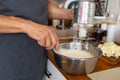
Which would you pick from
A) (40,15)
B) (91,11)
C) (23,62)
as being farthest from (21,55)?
(91,11)

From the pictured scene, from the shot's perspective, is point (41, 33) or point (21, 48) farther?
point (21, 48)

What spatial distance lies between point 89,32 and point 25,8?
571 mm

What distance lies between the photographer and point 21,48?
0.81 metres

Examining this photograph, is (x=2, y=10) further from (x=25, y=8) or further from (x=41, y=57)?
(x=41, y=57)

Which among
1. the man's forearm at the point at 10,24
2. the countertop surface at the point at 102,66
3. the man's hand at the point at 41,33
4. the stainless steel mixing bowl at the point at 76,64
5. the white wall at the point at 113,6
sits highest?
the white wall at the point at 113,6

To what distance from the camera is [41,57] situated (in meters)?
0.90

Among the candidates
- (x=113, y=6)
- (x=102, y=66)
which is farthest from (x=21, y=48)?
(x=113, y=6)

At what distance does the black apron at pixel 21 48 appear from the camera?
2.48ft

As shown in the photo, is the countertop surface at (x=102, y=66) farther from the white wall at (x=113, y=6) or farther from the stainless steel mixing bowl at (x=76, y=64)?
the white wall at (x=113, y=6)

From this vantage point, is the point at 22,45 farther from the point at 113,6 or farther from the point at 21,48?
the point at 113,6

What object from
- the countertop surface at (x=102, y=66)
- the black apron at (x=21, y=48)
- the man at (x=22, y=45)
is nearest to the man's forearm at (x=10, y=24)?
the man at (x=22, y=45)

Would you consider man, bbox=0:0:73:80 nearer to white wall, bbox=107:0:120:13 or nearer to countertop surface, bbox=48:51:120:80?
countertop surface, bbox=48:51:120:80

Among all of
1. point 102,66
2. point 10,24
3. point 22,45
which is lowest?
point 102,66

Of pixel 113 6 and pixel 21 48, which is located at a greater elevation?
pixel 113 6
